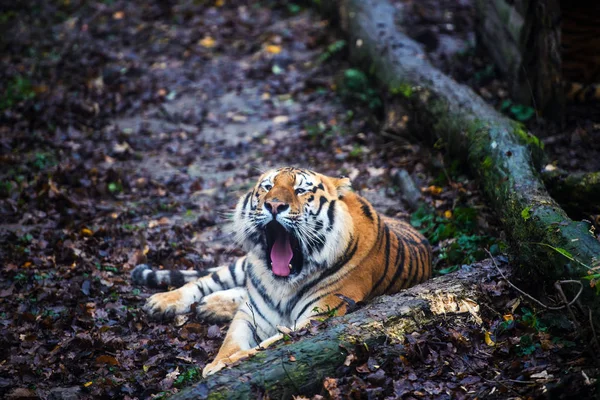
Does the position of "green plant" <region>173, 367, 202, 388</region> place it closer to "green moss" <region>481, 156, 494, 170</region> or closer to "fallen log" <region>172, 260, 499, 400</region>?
"fallen log" <region>172, 260, 499, 400</region>

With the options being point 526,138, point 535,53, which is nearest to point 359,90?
point 535,53

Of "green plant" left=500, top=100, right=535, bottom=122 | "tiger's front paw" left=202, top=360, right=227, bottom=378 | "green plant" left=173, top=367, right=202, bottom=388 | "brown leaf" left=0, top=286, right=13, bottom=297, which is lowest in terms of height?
"brown leaf" left=0, top=286, right=13, bottom=297

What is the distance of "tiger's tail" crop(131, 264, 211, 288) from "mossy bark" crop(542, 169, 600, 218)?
119 inches

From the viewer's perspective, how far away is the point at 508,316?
3.94 meters

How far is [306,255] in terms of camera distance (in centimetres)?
431

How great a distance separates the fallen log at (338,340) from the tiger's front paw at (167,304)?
5.18ft

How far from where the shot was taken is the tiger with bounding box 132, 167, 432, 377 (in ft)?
13.9

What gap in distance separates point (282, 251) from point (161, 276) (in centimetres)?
148

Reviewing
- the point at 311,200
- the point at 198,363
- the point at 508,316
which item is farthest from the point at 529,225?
the point at 198,363

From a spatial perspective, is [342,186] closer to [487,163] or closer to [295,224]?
[295,224]

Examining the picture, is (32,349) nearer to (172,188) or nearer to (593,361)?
(172,188)

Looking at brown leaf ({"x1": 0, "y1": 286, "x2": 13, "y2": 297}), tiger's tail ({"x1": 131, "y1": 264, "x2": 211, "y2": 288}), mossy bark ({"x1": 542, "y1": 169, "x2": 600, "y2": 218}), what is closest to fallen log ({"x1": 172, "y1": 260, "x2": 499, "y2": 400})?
mossy bark ({"x1": 542, "y1": 169, "x2": 600, "y2": 218})

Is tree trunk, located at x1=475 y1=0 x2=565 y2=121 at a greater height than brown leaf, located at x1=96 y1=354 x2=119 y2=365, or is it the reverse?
tree trunk, located at x1=475 y1=0 x2=565 y2=121

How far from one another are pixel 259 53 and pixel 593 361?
8313 millimetres
